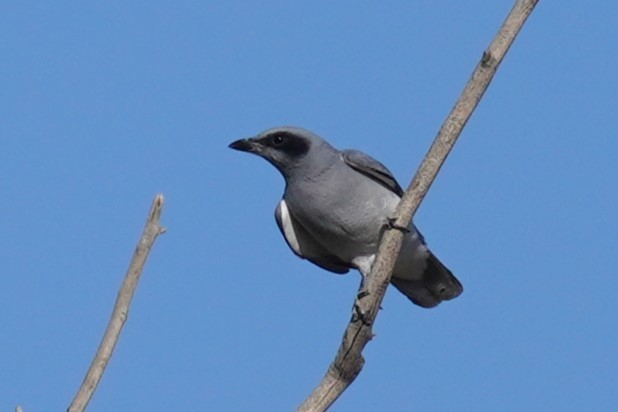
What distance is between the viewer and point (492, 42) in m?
6.76

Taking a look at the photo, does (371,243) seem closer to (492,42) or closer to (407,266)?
(407,266)

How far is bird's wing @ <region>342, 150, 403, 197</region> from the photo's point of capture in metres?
9.44

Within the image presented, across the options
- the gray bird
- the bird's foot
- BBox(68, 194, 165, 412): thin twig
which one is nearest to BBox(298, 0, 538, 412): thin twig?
the bird's foot

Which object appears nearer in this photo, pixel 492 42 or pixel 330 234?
pixel 492 42

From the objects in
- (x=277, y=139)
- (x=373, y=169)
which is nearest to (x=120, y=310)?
(x=277, y=139)

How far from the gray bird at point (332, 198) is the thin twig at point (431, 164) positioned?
2161 mm

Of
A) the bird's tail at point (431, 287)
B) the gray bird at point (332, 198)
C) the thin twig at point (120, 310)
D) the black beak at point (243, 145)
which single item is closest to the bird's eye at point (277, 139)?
the gray bird at point (332, 198)

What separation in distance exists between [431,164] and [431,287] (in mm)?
3343

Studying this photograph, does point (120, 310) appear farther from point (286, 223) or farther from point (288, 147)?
point (286, 223)

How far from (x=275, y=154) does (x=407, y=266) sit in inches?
52.7

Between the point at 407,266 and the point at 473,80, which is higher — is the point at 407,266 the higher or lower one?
the lower one

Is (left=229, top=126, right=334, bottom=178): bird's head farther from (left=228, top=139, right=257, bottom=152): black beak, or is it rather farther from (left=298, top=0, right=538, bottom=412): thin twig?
(left=298, top=0, right=538, bottom=412): thin twig

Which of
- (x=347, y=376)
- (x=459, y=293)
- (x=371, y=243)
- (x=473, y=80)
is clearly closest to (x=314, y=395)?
(x=347, y=376)

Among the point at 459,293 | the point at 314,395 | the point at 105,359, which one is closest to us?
the point at 105,359
